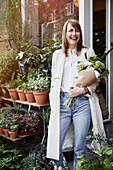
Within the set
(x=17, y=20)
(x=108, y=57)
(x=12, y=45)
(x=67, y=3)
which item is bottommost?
(x=108, y=57)

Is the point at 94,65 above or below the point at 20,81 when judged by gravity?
above

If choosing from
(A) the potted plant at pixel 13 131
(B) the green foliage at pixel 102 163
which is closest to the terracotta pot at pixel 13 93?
(A) the potted plant at pixel 13 131

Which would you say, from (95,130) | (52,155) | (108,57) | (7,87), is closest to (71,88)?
(95,130)

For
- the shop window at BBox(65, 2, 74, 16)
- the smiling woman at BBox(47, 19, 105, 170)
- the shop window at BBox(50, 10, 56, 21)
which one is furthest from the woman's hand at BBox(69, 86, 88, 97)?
the shop window at BBox(50, 10, 56, 21)

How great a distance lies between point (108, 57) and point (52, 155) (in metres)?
1.86

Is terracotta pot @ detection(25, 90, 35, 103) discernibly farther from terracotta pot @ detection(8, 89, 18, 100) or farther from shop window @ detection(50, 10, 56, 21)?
shop window @ detection(50, 10, 56, 21)

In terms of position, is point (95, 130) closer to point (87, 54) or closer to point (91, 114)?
point (91, 114)

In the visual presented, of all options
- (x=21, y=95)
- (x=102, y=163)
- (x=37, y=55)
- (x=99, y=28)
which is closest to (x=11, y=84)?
(x=21, y=95)

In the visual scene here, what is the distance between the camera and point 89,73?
1854 mm

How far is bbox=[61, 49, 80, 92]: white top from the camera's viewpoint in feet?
6.44

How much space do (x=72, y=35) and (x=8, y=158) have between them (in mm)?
1641

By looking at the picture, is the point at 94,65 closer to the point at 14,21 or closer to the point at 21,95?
the point at 21,95

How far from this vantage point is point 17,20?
315 cm

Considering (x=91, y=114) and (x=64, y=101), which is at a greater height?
(x=64, y=101)
